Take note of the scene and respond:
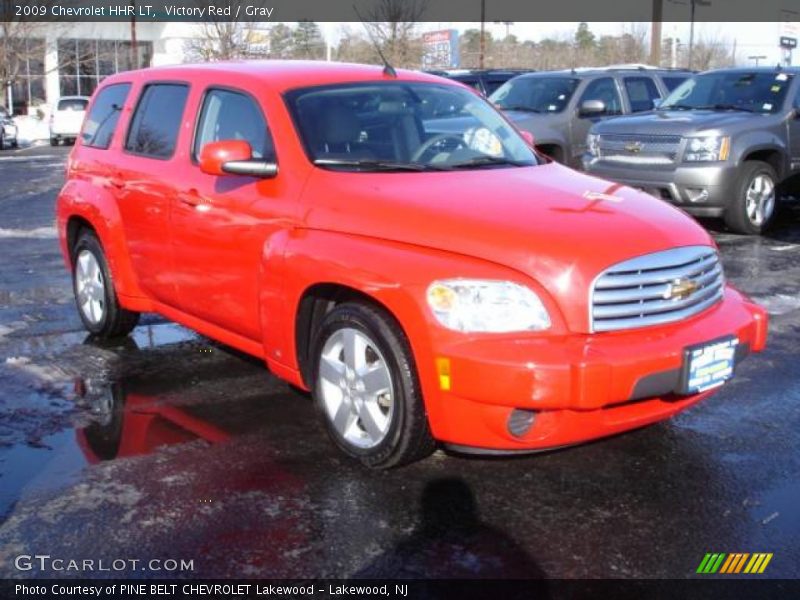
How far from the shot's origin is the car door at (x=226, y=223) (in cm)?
474

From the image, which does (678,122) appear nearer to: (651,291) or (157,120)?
(157,120)

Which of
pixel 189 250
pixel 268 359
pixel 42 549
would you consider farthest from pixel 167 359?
pixel 42 549

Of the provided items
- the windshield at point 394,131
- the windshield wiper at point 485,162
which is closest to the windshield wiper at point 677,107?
the windshield at point 394,131

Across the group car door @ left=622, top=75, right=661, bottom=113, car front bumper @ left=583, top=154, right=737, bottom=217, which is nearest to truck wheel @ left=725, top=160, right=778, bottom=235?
car front bumper @ left=583, top=154, right=737, bottom=217

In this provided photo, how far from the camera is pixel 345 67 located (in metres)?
5.50

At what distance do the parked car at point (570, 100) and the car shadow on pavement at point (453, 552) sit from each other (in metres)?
9.61

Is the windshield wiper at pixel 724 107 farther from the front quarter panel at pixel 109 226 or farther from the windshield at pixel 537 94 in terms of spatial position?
the front quarter panel at pixel 109 226

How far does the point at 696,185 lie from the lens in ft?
33.5

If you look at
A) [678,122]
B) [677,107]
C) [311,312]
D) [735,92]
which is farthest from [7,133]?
[311,312]

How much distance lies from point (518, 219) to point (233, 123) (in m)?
1.96

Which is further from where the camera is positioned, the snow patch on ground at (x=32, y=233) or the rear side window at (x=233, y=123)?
the snow patch on ground at (x=32, y=233)

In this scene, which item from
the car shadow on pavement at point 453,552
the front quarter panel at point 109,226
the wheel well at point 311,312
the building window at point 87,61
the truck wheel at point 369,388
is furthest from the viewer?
the building window at point 87,61

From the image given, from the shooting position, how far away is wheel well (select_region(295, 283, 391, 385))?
438 centimetres

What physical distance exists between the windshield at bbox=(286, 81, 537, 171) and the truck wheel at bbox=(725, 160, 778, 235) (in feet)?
19.0
